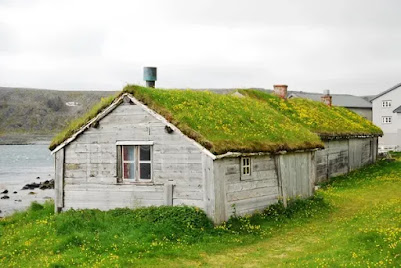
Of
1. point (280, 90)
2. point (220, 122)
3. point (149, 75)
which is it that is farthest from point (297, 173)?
point (280, 90)

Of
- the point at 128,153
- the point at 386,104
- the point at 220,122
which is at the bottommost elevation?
the point at 128,153

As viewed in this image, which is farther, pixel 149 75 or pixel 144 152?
Answer: pixel 149 75

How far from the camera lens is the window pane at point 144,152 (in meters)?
20.0

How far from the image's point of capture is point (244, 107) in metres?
25.5

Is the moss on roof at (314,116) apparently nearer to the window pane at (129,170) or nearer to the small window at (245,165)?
the small window at (245,165)

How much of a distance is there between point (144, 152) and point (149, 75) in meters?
4.21

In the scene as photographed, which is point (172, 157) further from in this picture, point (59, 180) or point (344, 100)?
point (344, 100)

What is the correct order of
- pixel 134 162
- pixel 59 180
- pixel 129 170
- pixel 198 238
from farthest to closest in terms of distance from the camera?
pixel 59 180 < pixel 129 170 < pixel 134 162 < pixel 198 238

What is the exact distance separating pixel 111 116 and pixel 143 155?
209 centimetres

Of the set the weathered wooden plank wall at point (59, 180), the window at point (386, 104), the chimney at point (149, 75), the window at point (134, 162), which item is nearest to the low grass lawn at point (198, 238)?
the weathered wooden plank wall at point (59, 180)

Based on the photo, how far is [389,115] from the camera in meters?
77.2

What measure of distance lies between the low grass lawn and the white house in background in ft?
182

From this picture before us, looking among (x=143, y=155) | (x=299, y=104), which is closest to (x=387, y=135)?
(x=299, y=104)

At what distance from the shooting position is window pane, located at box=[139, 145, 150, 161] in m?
20.0
